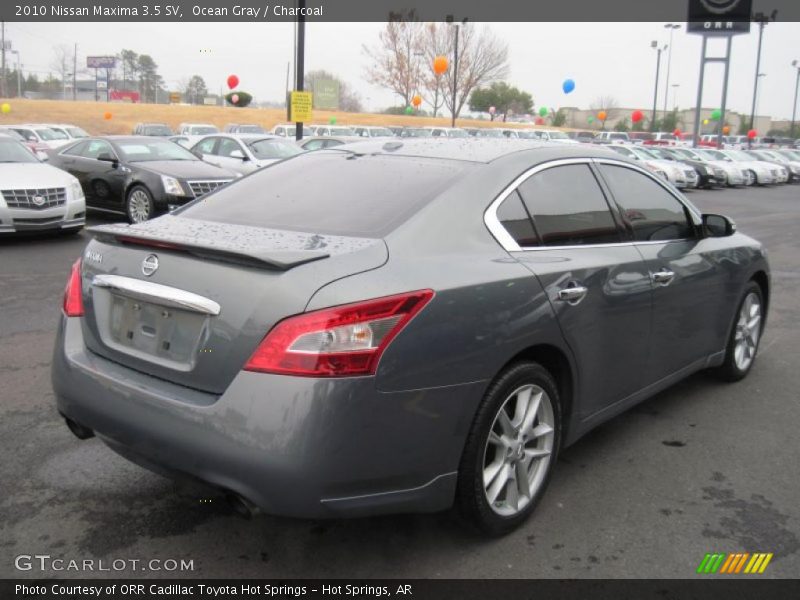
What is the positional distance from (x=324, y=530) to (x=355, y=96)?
114410mm

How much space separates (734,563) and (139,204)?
35.2ft

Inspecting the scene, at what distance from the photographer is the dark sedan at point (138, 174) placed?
11.3 m

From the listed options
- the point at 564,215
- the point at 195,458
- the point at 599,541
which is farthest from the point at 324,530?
the point at 564,215

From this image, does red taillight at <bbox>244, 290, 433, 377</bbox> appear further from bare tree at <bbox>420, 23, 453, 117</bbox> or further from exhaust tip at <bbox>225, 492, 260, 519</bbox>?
bare tree at <bbox>420, 23, 453, 117</bbox>

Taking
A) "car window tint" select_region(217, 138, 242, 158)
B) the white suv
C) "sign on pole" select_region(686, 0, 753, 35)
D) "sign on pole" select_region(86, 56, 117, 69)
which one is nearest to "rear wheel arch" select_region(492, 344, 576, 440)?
the white suv

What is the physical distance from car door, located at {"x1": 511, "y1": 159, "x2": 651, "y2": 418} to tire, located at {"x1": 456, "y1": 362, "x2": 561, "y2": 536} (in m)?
0.28

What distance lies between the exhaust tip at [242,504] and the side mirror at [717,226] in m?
3.30

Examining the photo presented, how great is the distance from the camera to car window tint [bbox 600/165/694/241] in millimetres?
3826

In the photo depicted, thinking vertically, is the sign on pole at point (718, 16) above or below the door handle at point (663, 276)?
above

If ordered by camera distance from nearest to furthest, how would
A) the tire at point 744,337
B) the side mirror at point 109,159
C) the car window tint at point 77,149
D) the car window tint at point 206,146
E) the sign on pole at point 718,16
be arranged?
the tire at point 744,337
the side mirror at point 109,159
the car window tint at point 77,149
the car window tint at point 206,146
the sign on pole at point 718,16

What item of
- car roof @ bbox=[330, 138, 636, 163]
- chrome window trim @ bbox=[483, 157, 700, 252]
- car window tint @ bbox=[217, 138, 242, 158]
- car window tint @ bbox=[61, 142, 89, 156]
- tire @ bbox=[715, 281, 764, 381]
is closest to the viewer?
chrome window trim @ bbox=[483, 157, 700, 252]

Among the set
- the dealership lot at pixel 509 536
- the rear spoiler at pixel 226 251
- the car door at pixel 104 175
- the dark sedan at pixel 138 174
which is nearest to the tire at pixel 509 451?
the dealership lot at pixel 509 536

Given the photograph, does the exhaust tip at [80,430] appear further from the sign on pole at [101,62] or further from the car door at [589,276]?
the sign on pole at [101,62]

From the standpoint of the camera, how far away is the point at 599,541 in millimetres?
2932
